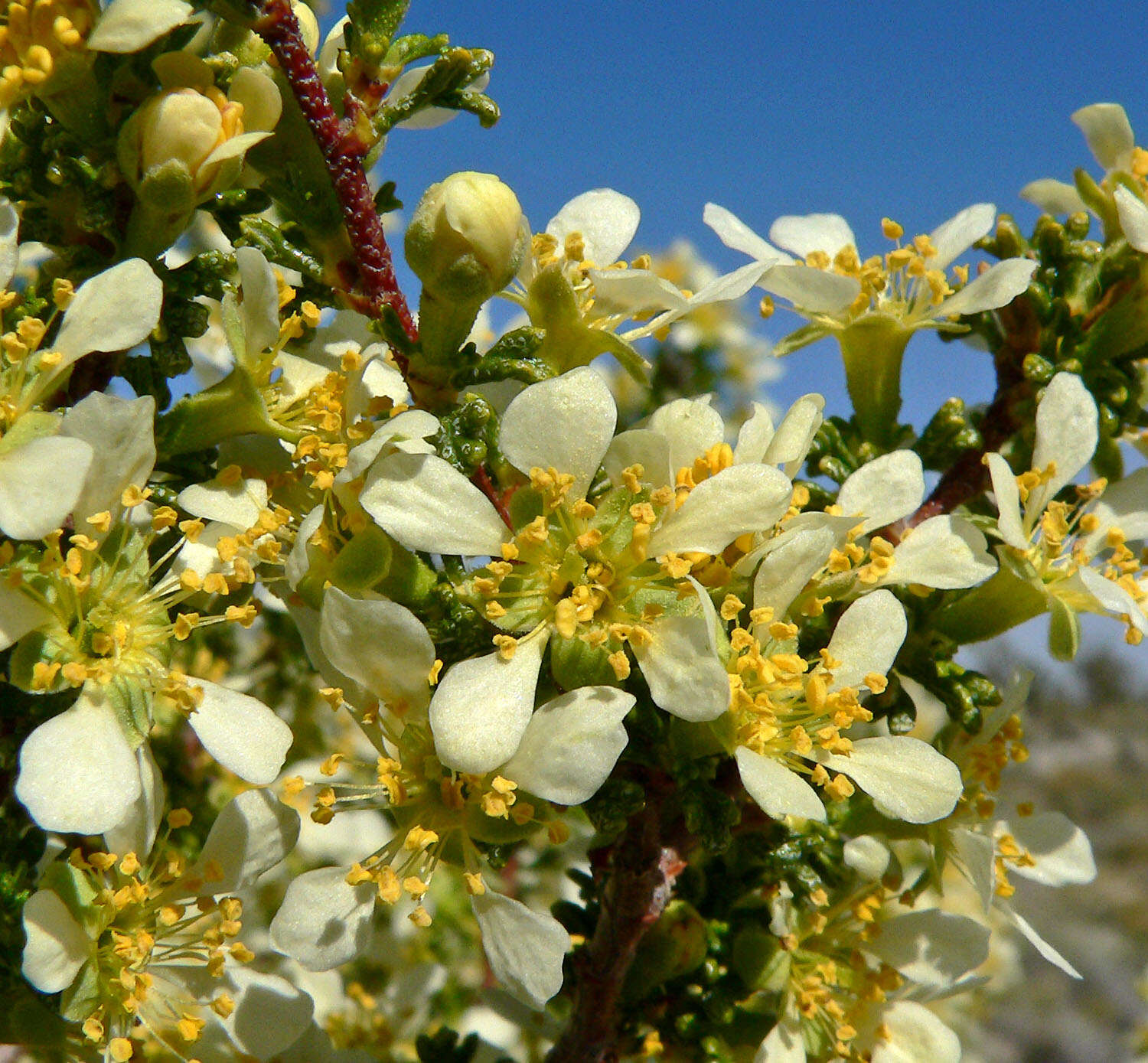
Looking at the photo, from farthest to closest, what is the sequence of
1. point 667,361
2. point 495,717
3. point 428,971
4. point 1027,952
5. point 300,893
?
point 1027,952
point 667,361
point 428,971
point 300,893
point 495,717

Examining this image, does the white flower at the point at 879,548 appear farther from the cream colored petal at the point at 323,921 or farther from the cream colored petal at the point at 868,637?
the cream colored petal at the point at 323,921

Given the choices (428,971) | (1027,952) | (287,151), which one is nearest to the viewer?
(287,151)

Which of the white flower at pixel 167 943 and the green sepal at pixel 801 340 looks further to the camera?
the green sepal at pixel 801 340

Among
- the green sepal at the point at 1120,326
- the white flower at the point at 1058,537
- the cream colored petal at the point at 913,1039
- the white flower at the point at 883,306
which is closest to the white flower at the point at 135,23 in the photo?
the white flower at the point at 883,306

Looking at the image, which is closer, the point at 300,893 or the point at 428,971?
the point at 300,893

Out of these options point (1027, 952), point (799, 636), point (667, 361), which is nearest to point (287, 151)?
point (799, 636)

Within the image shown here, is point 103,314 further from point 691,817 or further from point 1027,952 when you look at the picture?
point 1027,952

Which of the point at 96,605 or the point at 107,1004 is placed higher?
the point at 96,605
